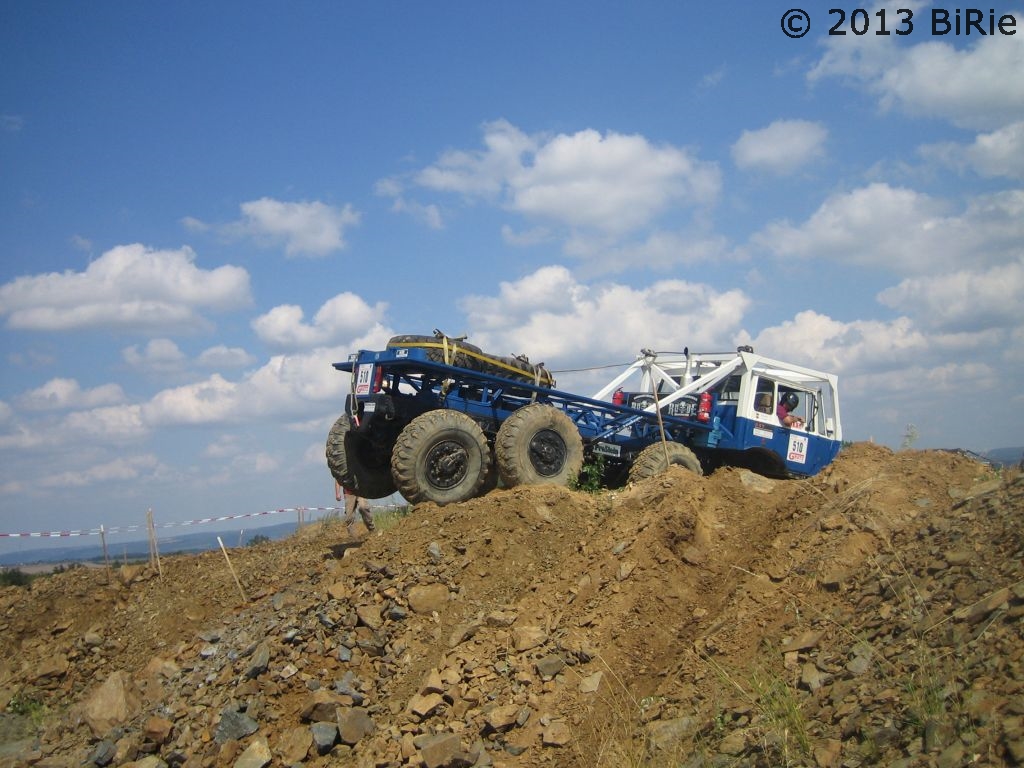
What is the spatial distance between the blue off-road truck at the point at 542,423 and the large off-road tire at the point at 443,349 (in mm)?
18

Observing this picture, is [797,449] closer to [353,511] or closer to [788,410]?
[788,410]

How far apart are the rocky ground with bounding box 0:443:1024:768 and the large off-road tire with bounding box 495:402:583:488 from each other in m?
1.27

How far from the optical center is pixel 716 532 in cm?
693

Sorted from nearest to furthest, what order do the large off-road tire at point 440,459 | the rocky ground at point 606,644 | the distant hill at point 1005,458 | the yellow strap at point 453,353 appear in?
the rocky ground at point 606,644 → the distant hill at point 1005,458 → the large off-road tire at point 440,459 → the yellow strap at point 453,353

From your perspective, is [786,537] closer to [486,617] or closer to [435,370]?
[486,617]

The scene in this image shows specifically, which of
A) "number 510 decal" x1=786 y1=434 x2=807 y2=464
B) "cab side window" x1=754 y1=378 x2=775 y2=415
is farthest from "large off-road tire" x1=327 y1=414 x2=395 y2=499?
"number 510 decal" x1=786 y1=434 x2=807 y2=464

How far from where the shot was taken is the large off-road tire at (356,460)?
10.4 m

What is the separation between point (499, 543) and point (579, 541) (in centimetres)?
75

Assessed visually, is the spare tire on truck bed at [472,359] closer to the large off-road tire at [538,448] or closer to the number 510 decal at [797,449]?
the large off-road tire at [538,448]

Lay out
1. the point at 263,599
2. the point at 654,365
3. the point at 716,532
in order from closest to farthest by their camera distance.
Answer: the point at 716,532
the point at 263,599
the point at 654,365

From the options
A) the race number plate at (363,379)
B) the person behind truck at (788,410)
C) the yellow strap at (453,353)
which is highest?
the yellow strap at (453,353)

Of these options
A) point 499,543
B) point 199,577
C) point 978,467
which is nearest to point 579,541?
point 499,543

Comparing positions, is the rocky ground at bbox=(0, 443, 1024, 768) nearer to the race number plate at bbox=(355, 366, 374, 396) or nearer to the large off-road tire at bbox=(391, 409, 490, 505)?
the large off-road tire at bbox=(391, 409, 490, 505)

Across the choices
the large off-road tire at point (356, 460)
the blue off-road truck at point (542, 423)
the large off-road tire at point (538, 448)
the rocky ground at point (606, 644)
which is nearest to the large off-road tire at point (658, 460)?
the blue off-road truck at point (542, 423)
